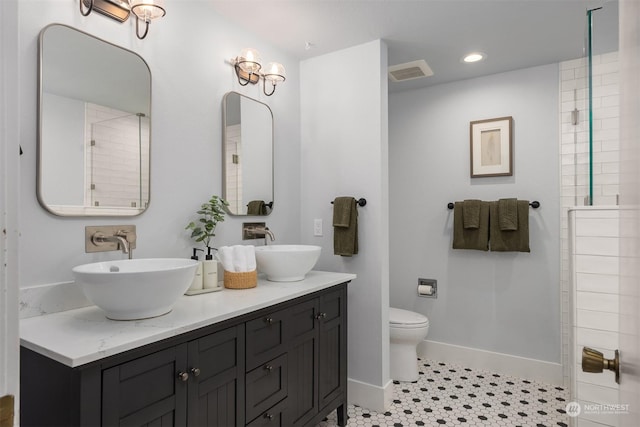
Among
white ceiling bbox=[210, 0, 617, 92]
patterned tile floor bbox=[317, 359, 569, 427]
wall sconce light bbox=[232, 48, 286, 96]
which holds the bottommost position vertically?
patterned tile floor bbox=[317, 359, 569, 427]

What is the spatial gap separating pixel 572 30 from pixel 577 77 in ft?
1.77

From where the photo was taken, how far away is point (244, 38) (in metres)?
2.33

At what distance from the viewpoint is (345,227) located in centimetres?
248

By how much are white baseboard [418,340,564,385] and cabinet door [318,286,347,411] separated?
1.33 m

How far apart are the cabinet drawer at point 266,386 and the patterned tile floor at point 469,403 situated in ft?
2.34

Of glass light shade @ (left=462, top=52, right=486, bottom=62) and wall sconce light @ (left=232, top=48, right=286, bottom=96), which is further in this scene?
glass light shade @ (left=462, top=52, right=486, bottom=62)

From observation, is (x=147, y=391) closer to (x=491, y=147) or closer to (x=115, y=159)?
(x=115, y=159)

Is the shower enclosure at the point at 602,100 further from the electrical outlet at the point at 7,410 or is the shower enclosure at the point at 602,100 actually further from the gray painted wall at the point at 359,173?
the electrical outlet at the point at 7,410

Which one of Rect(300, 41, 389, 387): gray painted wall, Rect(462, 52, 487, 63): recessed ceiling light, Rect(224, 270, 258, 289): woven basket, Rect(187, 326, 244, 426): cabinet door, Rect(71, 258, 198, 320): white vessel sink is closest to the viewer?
Rect(71, 258, 198, 320): white vessel sink

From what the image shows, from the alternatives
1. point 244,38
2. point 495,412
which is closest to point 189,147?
point 244,38

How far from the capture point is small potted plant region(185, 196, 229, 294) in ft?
6.05

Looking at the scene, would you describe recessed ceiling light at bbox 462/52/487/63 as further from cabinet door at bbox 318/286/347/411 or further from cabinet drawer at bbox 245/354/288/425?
cabinet drawer at bbox 245/354/288/425

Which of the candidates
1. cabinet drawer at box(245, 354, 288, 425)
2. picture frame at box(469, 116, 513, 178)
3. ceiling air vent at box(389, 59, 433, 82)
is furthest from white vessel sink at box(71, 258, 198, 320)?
picture frame at box(469, 116, 513, 178)

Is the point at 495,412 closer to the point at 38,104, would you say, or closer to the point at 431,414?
the point at 431,414
